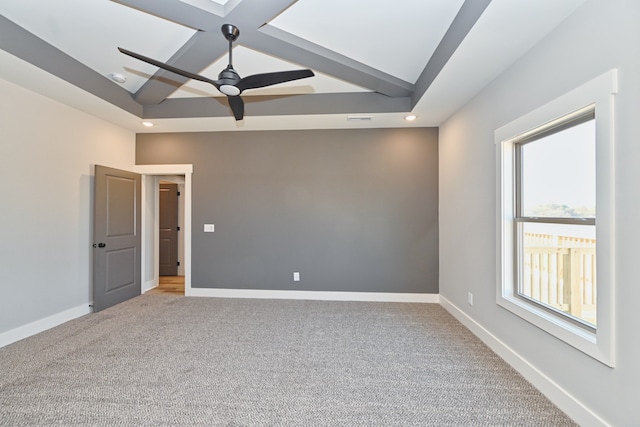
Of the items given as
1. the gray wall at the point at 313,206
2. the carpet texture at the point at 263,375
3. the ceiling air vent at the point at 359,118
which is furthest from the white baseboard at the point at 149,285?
the ceiling air vent at the point at 359,118

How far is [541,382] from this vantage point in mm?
Result: 2031

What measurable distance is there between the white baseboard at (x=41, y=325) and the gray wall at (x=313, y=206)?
4.60ft

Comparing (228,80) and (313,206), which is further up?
(228,80)

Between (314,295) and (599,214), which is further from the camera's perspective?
(314,295)

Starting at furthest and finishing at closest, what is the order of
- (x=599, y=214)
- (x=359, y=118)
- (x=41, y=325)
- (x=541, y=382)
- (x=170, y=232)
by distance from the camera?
(x=170, y=232) < (x=359, y=118) < (x=41, y=325) < (x=541, y=382) < (x=599, y=214)

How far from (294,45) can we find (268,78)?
0.53 meters

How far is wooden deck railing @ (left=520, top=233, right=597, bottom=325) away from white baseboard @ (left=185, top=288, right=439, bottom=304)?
1859 mm

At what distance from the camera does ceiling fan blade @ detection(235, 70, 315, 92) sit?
2.17 m

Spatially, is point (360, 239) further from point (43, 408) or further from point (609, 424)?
point (43, 408)

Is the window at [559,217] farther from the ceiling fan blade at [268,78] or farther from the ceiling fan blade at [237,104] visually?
the ceiling fan blade at [237,104]

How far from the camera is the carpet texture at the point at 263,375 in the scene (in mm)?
1810

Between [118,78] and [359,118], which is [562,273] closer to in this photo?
[359,118]

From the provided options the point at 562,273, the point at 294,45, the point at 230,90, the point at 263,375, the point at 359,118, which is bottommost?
the point at 263,375

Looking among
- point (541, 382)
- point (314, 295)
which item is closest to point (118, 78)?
point (314, 295)
